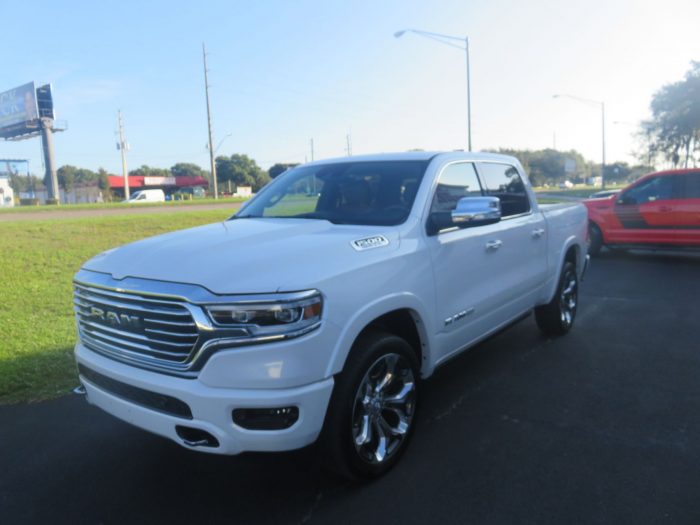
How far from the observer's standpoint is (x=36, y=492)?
3.15 m

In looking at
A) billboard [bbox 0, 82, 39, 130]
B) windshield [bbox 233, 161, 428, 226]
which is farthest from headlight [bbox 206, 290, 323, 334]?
billboard [bbox 0, 82, 39, 130]

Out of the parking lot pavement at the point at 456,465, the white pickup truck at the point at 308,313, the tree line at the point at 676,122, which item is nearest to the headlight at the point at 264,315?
the white pickup truck at the point at 308,313

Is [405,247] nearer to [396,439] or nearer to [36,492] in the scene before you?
[396,439]

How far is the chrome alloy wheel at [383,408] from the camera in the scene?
9.77 feet

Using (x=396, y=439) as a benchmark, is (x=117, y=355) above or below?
above

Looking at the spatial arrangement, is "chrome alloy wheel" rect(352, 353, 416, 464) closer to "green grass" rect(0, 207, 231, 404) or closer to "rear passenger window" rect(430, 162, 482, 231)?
"rear passenger window" rect(430, 162, 482, 231)

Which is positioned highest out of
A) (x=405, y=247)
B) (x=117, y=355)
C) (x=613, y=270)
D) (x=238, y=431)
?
(x=405, y=247)

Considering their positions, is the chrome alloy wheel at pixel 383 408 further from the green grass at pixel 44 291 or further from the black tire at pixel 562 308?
the green grass at pixel 44 291

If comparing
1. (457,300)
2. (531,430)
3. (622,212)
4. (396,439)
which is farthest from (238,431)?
(622,212)

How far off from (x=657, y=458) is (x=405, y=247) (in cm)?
200

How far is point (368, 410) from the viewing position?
3031 millimetres

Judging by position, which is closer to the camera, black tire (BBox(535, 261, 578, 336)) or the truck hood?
the truck hood

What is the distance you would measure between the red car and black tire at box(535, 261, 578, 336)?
18.4ft

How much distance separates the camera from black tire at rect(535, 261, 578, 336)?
5641 millimetres
